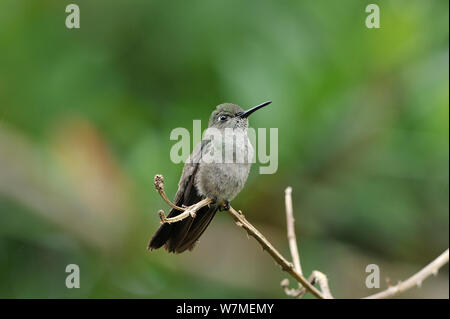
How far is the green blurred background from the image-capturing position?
5223mm

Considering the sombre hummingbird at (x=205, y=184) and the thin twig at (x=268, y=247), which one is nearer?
the thin twig at (x=268, y=247)

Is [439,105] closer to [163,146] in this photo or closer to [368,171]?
[368,171]

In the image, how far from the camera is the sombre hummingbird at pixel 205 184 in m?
3.24

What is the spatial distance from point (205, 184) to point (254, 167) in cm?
148

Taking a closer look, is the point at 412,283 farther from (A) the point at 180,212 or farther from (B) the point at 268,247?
(A) the point at 180,212

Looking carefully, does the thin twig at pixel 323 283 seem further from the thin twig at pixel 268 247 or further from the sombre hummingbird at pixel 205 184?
the sombre hummingbird at pixel 205 184

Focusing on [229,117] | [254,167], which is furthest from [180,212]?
[254,167]

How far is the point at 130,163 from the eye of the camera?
5.34 m

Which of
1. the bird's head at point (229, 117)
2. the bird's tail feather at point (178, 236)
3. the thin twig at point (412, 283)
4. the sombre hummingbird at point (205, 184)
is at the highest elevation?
the bird's head at point (229, 117)

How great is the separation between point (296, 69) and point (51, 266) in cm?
266

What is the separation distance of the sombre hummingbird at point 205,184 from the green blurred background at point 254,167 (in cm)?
106

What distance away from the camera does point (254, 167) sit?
5047 mm

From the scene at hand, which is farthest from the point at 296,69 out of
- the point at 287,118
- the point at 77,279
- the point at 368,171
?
the point at 77,279

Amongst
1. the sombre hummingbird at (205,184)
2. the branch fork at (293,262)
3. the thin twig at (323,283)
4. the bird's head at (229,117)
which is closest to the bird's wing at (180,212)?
the sombre hummingbird at (205,184)
